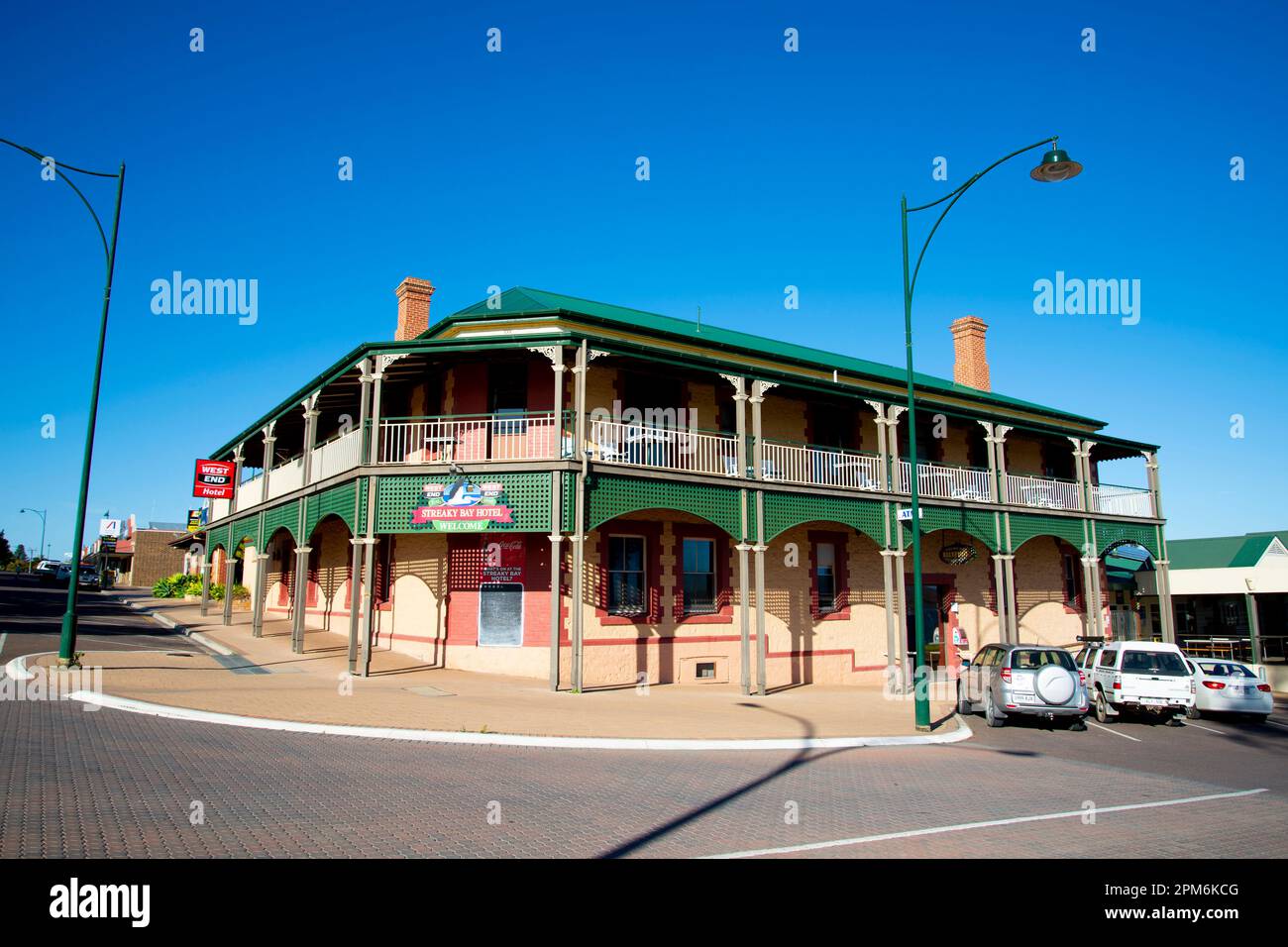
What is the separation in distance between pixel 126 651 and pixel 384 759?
12523 mm

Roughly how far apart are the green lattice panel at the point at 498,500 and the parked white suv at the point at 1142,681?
1181 cm

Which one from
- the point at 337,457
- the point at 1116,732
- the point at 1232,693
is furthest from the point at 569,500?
the point at 1232,693

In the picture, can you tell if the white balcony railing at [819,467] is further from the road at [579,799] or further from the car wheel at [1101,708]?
the road at [579,799]

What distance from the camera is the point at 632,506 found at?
17031 millimetres

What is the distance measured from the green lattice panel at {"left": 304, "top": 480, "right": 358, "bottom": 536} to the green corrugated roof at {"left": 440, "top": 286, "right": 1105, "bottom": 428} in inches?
185

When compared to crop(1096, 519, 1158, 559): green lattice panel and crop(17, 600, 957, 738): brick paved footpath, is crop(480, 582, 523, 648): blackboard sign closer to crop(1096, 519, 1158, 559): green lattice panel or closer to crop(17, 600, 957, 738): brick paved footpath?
crop(17, 600, 957, 738): brick paved footpath

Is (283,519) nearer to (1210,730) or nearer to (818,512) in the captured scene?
(818,512)

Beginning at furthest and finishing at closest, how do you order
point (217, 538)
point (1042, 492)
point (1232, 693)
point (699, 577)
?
1. point (217, 538)
2. point (1042, 492)
3. point (699, 577)
4. point (1232, 693)

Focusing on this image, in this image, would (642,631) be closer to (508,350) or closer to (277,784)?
(508,350)

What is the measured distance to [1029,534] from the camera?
24.7 m

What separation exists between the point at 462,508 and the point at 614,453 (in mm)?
3482

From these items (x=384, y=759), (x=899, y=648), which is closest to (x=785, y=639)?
(x=899, y=648)

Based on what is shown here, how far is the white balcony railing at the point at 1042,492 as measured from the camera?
25578 mm

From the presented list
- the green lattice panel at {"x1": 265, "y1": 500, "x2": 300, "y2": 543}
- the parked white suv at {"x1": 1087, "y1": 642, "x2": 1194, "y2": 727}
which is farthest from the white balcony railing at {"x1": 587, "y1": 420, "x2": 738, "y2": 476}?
the parked white suv at {"x1": 1087, "y1": 642, "x2": 1194, "y2": 727}
